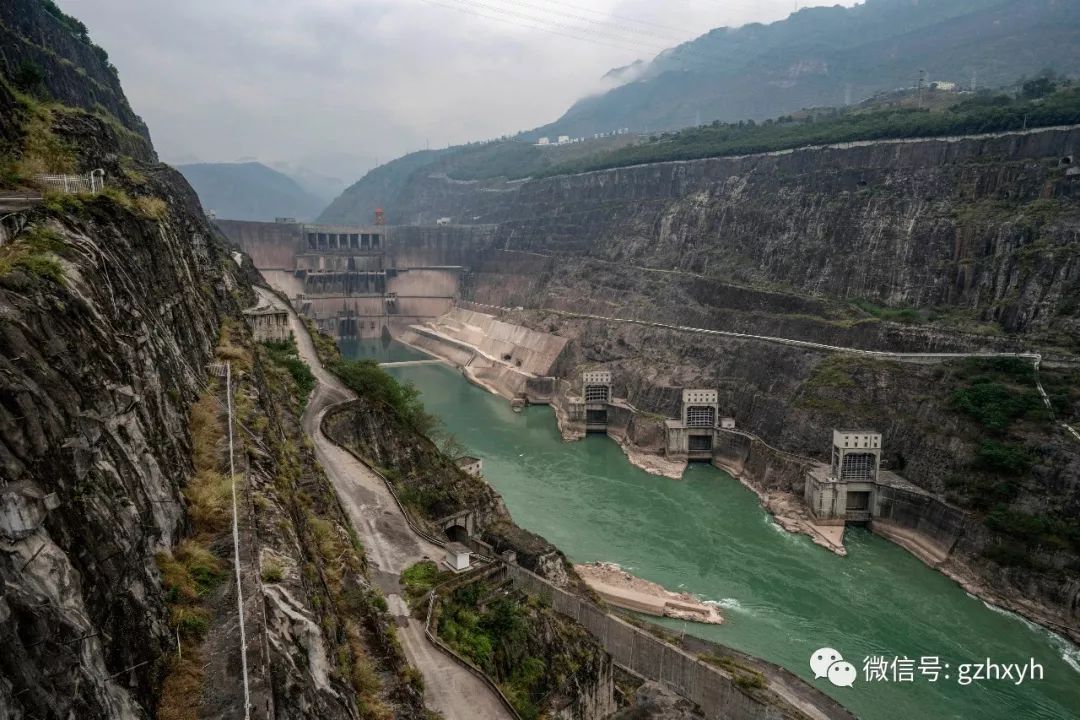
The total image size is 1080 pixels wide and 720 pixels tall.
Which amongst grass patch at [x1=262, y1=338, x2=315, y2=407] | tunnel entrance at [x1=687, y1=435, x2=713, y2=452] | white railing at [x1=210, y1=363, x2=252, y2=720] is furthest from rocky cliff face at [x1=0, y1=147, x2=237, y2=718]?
tunnel entrance at [x1=687, y1=435, x2=713, y2=452]

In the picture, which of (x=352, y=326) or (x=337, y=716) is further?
(x=352, y=326)

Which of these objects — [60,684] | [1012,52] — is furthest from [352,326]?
[1012,52]

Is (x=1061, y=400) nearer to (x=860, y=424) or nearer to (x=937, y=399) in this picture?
(x=937, y=399)

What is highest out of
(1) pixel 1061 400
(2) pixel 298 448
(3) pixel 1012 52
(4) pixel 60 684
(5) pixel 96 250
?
(3) pixel 1012 52

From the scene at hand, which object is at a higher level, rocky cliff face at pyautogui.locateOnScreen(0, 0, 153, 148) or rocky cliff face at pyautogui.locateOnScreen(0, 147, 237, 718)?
rocky cliff face at pyautogui.locateOnScreen(0, 0, 153, 148)

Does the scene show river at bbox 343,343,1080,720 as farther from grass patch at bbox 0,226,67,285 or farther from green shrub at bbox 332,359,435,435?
grass patch at bbox 0,226,67,285

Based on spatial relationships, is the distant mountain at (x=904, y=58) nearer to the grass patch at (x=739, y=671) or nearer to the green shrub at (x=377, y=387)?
the green shrub at (x=377, y=387)

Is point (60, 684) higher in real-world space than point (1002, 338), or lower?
higher
